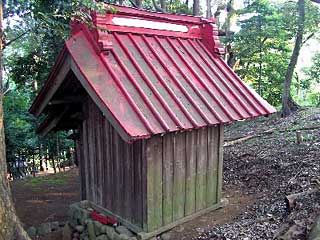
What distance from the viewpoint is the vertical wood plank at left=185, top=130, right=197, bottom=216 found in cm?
562

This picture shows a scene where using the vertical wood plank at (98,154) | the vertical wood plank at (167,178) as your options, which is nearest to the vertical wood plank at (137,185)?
the vertical wood plank at (167,178)

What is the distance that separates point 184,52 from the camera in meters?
6.07

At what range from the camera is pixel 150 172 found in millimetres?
5023

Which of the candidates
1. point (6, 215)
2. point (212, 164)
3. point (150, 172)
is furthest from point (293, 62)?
point (6, 215)

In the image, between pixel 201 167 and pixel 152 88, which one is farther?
pixel 201 167

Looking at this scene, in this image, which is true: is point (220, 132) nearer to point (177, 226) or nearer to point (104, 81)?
point (177, 226)

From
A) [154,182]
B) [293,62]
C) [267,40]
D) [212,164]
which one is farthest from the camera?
[267,40]

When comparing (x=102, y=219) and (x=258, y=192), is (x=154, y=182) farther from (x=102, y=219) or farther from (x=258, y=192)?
(x=258, y=192)

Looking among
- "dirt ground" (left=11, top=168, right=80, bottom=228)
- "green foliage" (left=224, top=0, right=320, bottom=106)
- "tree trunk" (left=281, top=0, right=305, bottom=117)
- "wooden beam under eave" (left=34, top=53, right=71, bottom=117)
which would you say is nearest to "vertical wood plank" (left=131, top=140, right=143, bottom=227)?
"wooden beam under eave" (left=34, top=53, right=71, bottom=117)

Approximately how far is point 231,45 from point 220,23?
4623mm

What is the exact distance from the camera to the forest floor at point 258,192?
5012mm

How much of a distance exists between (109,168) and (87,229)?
124 centimetres

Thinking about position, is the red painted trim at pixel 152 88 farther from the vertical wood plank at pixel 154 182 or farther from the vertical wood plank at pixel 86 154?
the vertical wood plank at pixel 86 154

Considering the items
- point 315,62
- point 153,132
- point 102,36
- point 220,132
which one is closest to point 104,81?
point 102,36
